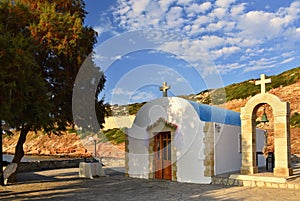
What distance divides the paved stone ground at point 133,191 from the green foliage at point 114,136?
2473cm

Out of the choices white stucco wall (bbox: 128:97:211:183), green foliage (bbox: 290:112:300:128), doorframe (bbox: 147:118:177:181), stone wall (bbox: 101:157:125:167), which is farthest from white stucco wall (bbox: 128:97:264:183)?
green foliage (bbox: 290:112:300:128)

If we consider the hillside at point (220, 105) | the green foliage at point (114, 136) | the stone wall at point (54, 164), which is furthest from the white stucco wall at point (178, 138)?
the green foliage at point (114, 136)

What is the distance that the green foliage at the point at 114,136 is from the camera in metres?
37.5

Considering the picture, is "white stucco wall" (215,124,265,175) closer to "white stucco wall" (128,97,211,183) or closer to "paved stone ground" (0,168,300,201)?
"white stucco wall" (128,97,211,183)

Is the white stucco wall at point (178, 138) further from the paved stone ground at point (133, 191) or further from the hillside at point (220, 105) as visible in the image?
the hillside at point (220, 105)

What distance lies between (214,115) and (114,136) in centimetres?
2747

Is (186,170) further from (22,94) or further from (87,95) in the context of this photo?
(22,94)

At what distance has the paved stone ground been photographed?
29.3ft

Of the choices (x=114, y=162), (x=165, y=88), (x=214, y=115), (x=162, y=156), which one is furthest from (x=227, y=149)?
(x=114, y=162)

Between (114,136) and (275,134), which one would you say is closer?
(275,134)

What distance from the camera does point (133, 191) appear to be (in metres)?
10.2

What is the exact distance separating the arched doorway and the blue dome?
1325 millimetres

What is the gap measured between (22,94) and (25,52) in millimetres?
1115

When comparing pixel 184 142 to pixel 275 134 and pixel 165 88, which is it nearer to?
pixel 165 88
